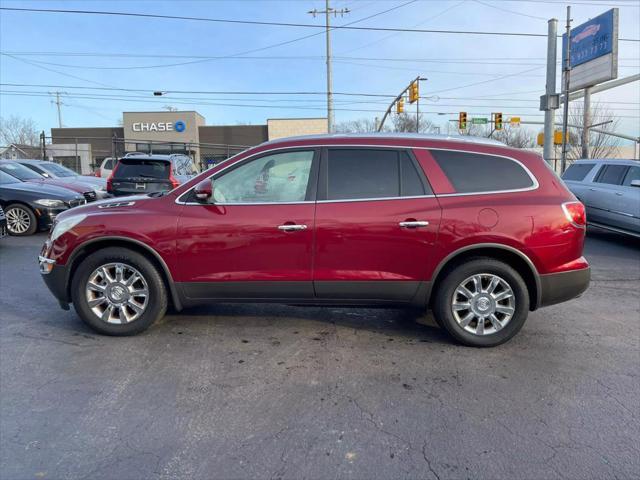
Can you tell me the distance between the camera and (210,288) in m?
4.30

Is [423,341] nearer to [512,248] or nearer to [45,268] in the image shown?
[512,248]

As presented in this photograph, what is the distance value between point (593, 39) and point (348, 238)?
25275 mm

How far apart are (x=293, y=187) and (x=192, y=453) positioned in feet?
7.63

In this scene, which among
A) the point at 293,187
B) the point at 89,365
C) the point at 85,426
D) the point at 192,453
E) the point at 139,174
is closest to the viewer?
the point at 192,453

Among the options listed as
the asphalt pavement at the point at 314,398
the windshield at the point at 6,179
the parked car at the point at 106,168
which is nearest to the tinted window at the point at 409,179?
the asphalt pavement at the point at 314,398

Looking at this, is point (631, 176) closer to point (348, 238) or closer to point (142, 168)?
point (348, 238)

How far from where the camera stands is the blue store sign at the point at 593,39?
22281 mm

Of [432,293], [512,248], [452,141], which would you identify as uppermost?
[452,141]

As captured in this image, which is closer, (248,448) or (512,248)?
(248,448)

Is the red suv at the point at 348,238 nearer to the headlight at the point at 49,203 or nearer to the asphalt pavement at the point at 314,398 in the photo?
the asphalt pavement at the point at 314,398

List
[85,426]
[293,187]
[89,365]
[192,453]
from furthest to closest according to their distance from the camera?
1. [293,187]
2. [89,365]
3. [85,426]
4. [192,453]

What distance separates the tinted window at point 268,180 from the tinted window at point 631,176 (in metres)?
7.94

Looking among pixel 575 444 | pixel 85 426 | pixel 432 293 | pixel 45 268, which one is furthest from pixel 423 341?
pixel 45 268

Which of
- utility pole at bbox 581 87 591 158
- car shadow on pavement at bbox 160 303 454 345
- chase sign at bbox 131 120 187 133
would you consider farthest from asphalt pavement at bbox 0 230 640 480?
chase sign at bbox 131 120 187 133
